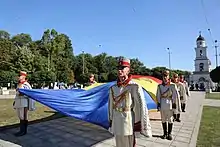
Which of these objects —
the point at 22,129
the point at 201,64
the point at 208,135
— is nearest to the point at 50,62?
the point at 201,64

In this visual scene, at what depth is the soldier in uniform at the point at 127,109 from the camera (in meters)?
3.61

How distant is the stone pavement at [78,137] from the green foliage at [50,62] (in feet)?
107

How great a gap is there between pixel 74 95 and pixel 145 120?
3853mm

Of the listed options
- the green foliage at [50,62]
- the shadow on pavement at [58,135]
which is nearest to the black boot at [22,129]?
the shadow on pavement at [58,135]

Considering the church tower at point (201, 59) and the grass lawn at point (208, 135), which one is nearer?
the grass lawn at point (208, 135)

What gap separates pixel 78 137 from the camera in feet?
21.3

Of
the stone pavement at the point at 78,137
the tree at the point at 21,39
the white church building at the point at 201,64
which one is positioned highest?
the tree at the point at 21,39

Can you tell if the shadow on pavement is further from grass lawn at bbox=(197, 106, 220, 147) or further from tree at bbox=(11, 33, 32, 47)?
tree at bbox=(11, 33, 32, 47)

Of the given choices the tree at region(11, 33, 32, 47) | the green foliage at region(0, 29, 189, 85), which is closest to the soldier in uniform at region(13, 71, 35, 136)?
the green foliage at region(0, 29, 189, 85)

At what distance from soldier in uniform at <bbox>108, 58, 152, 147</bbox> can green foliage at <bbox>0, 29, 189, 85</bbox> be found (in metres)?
37.0

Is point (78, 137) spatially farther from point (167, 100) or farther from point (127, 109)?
point (127, 109)

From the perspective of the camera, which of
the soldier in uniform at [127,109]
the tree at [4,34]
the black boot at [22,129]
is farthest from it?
the tree at [4,34]

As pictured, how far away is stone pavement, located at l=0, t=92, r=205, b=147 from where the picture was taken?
19.3ft

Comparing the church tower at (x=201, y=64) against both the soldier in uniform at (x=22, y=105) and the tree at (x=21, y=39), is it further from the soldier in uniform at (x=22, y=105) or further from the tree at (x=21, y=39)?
the soldier in uniform at (x=22, y=105)
